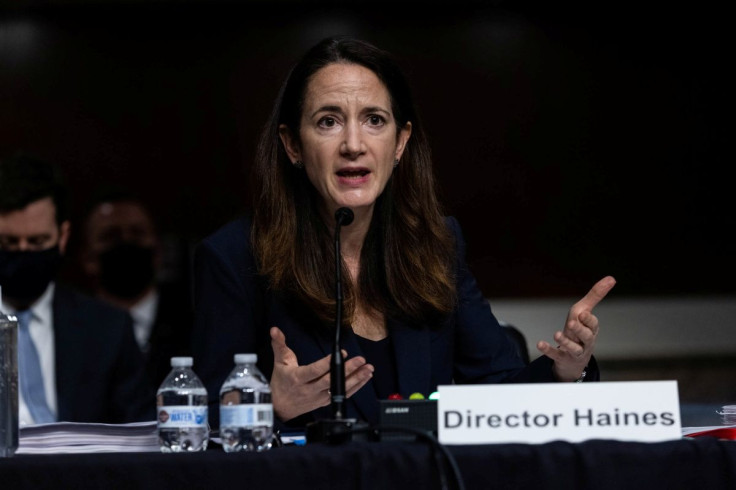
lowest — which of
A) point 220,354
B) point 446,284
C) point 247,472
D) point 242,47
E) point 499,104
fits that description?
point 247,472

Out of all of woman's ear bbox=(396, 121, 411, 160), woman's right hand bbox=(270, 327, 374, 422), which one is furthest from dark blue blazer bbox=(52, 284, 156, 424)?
woman's right hand bbox=(270, 327, 374, 422)

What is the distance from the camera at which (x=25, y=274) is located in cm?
297

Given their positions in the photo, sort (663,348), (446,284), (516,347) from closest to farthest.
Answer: (446,284) → (516,347) → (663,348)

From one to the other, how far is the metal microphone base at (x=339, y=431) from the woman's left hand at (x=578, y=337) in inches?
18.8

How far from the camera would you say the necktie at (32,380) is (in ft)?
9.32

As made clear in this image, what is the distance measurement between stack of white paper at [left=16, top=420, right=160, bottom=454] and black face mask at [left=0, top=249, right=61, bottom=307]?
1.50m

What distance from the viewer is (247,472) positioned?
1.31m

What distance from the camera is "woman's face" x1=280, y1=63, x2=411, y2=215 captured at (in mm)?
2176

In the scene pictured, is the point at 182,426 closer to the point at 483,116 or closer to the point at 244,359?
the point at 244,359

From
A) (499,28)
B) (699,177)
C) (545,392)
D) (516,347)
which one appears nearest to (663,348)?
(699,177)

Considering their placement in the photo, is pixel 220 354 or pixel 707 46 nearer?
pixel 220 354

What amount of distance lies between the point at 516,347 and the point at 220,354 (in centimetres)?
86

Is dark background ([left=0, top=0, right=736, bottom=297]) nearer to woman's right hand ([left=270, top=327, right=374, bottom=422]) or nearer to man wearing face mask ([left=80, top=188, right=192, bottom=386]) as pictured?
man wearing face mask ([left=80, top=188, right=192, bottom=386])

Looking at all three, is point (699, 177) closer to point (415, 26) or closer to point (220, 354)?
point (415, 26)
